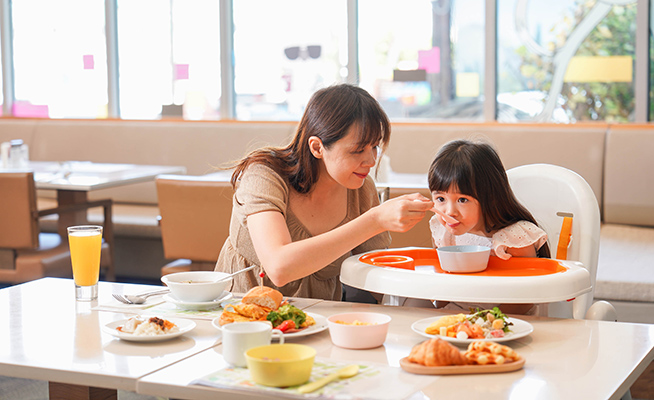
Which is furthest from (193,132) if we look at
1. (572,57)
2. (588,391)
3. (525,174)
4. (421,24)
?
(588,391)

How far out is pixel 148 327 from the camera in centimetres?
126

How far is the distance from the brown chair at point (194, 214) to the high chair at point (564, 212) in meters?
1.22

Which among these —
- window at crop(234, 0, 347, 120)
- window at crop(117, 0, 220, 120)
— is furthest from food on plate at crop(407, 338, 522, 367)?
window at crop(117, 0, 220, 120)

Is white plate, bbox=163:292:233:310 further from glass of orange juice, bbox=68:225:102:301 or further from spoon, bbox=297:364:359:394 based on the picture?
spoon, bbox=297:364:359:394

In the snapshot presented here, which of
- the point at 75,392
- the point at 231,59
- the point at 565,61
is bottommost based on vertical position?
the point at 75,392

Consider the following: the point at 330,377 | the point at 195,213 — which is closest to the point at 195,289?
the point at 330,377

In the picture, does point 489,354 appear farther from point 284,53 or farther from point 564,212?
point 284,53

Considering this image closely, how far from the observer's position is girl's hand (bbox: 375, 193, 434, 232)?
1496 mm

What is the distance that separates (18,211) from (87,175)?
2.26ft

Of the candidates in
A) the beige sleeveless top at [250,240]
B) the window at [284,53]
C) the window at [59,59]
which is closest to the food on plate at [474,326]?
the beige sleeveless top at [250,240]

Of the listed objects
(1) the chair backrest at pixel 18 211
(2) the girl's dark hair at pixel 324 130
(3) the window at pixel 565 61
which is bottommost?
(1) the chair backrest at pixel 18 211

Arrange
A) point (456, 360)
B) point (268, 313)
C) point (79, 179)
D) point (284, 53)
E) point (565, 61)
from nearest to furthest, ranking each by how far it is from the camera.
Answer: point (456, 360) < point (268, 313) < point (79, 179) < point (565, 61) < point (284, 53)

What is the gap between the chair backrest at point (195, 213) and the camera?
287cm

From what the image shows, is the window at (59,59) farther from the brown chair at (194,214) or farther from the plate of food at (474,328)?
the plate of food at (474,328)
